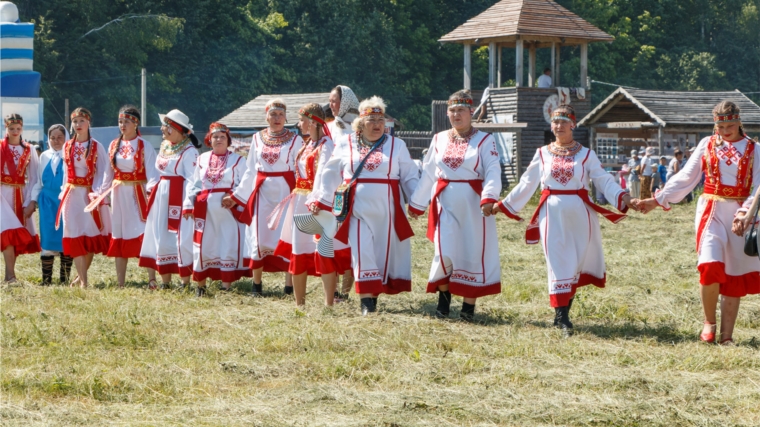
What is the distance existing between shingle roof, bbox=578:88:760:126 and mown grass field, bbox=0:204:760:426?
1993cm

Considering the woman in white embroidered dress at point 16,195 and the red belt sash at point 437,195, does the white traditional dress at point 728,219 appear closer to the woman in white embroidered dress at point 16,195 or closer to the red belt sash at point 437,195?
the red belt sash at point 437,195

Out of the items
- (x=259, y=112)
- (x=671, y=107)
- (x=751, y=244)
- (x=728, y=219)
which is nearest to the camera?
(x=751, y=244)

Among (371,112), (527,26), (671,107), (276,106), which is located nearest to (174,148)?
(276,106)

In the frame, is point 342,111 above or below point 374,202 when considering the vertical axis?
above

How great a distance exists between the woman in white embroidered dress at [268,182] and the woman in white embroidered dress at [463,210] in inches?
67.6

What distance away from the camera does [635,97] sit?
96.4ft

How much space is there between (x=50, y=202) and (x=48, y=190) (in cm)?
14

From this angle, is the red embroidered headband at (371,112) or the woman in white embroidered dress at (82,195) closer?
the red embroidered headband at (371,112)

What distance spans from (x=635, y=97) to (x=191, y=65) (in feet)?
78.7

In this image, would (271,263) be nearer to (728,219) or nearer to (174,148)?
(174,148)

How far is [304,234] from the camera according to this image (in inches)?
353

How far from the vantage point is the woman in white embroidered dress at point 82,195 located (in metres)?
10.5

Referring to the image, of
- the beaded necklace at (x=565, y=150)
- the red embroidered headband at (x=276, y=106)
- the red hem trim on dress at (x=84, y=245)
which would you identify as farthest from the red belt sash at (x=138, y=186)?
the beaded necklace at (x=565, y=150)

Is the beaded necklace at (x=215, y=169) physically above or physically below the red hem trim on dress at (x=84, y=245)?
above
